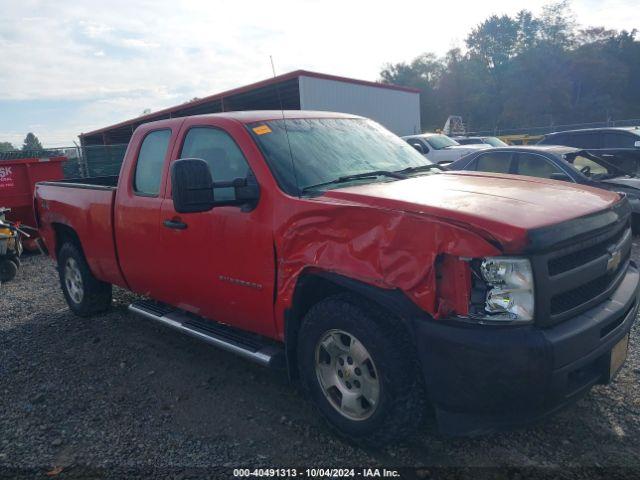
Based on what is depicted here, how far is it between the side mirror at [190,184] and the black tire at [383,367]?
97 cm

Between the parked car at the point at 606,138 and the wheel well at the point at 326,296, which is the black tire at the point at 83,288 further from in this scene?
the parked car at the point at 606,138

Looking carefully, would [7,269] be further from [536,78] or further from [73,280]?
[536,78]

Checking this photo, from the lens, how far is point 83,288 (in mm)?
5613

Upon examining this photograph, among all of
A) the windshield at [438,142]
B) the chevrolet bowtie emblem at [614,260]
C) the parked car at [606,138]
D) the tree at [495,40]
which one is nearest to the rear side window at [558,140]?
the parked car at [606,138]

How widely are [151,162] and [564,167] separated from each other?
20.0 feet

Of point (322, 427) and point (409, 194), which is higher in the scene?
point (409, 194)

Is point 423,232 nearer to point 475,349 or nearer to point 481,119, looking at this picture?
point 475,349

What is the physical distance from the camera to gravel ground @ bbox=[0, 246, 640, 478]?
2.97 m

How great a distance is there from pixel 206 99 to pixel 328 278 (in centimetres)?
2511

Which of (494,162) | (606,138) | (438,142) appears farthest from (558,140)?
(438,142)

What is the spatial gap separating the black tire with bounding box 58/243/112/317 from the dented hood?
3.52 m

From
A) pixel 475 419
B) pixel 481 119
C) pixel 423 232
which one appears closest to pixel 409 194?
pixel 423 232

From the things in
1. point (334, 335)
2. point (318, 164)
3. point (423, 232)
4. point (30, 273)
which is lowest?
point (30, 273)

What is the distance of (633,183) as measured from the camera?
317 inches
